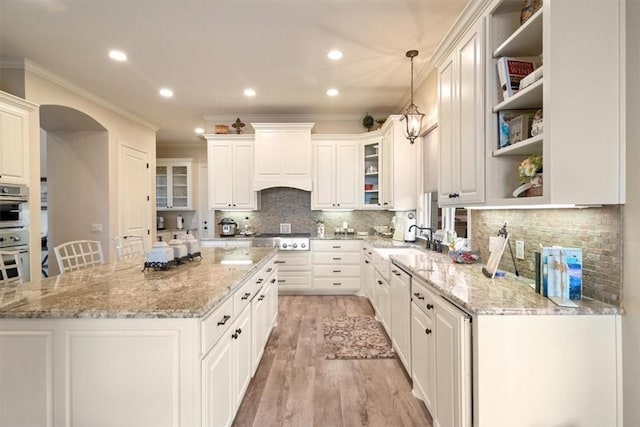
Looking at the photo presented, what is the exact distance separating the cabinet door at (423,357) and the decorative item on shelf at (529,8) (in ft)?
5.79

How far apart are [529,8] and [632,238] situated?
1.25 metres

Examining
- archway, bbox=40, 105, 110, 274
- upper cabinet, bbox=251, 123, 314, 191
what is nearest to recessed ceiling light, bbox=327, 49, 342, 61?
upper cabinet, bbox=251, 123, 314, 191

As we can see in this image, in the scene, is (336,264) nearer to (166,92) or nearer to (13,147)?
(166,92)

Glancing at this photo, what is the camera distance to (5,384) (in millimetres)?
1357

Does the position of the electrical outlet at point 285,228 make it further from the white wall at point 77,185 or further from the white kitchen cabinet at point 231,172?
the white wall at point 77,185

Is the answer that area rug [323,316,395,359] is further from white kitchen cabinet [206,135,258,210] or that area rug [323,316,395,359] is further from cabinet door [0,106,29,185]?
cabinet door [0,106,29,185]

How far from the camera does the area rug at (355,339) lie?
2855 mm

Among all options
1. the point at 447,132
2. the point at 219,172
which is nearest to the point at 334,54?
the point at 447,132

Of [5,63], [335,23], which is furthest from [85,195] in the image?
[335,23]

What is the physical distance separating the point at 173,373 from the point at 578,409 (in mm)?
1786

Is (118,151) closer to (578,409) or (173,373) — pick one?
(173,373)

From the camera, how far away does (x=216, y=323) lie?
5.01ft

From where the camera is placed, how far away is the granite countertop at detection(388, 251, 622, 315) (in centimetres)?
135

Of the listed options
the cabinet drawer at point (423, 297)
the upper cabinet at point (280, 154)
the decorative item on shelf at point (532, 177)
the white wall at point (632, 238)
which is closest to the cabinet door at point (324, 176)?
the upper cabinet at point (280, 154)
